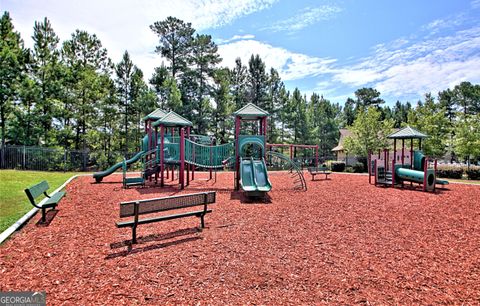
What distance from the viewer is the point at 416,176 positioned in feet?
45.7

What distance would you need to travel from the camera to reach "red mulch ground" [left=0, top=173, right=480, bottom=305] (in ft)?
11.6

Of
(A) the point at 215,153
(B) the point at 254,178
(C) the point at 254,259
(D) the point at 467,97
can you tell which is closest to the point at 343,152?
(A) the point at 215,153

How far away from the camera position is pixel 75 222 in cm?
681

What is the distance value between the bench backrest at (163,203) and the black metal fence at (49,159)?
73.7 feet

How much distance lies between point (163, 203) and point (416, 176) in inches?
545

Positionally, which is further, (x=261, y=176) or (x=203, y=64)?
(x=203, y=64)

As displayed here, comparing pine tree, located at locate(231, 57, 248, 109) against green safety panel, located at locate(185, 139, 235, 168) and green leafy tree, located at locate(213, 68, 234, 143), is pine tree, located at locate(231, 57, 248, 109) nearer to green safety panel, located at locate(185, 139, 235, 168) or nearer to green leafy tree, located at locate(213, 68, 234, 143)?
green leafy tree, located at locate(213, 68, 234, 143)

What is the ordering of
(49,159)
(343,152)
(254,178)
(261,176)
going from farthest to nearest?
(343,152) → (49,159) → (261,176) → (254,178)

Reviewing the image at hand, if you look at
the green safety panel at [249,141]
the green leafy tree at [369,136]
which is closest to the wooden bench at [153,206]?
the green safety panel at [249,141]

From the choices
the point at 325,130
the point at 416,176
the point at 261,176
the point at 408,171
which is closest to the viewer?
the point at 261,176

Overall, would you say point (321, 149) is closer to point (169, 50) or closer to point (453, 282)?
point (169, 50)

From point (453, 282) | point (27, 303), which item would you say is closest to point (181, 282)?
point (27, 303)

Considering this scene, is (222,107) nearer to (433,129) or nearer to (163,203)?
(433,129)

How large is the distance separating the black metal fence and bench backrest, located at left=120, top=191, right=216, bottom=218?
22.5 metres
